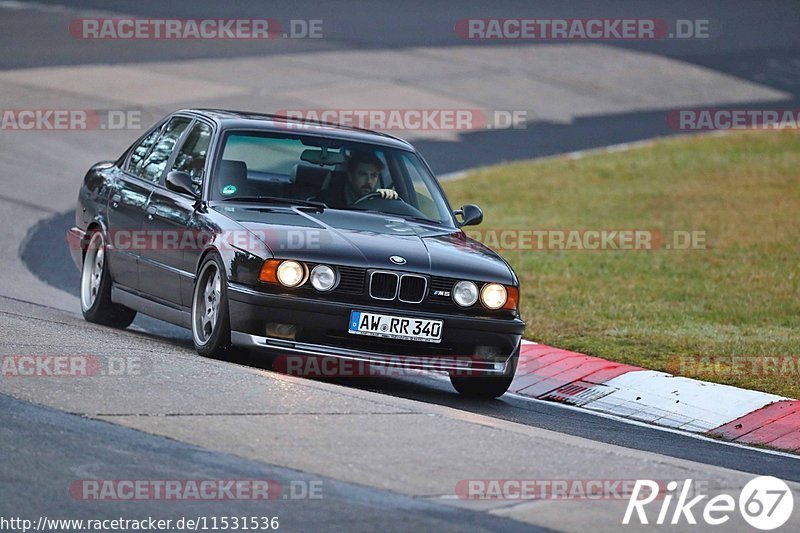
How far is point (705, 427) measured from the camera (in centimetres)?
942

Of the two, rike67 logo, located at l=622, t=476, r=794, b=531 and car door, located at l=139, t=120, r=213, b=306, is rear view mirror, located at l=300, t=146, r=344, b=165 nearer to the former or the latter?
car door, located at l=139, t=120, r=213, b=306

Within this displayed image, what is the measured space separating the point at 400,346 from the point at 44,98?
13.8 metres

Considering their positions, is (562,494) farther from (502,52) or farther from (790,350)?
(502,52)

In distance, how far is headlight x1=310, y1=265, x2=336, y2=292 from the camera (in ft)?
28.6

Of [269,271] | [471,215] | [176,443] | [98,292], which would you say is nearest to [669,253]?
[471,215]

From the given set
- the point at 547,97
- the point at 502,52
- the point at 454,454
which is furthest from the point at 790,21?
the point at 454,454

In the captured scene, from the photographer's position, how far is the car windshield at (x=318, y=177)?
981 cm

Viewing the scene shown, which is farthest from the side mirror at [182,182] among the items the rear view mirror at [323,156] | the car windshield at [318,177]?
the rear view mirror at [323,156]

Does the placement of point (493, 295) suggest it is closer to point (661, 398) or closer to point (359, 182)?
point (359, 182)

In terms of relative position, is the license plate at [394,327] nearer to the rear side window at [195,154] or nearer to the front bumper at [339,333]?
the front bumper at [339,333]

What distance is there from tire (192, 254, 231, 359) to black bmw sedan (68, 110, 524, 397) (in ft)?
0.04

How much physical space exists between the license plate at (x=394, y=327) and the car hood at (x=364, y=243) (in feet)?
0.93

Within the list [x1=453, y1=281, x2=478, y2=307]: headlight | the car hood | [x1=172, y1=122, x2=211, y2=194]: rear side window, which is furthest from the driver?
[x1=453, y1=281, x2=478, y2=307]: headlight

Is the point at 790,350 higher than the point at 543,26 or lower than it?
lower
